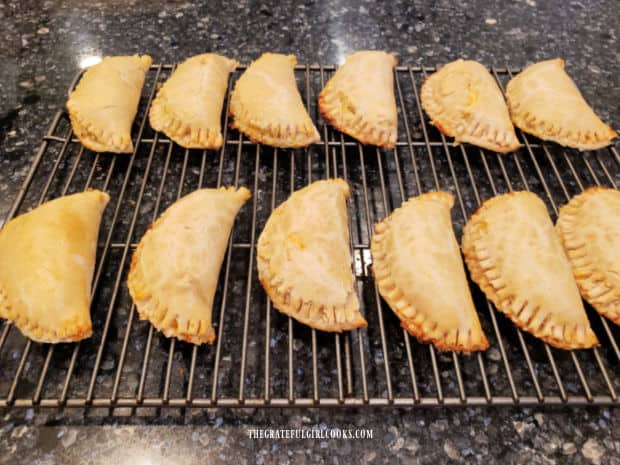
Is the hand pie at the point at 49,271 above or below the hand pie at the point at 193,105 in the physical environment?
below

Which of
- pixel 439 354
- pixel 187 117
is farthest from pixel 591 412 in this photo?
pixel 187 117

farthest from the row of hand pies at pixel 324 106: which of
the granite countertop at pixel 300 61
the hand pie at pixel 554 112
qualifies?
the granite countertop at pixel 300 61

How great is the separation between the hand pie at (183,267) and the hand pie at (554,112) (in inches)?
55.9

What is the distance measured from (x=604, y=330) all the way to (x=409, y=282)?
700 mm

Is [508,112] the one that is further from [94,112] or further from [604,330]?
[94,112]

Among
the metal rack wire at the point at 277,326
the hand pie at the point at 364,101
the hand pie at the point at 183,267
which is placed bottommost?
the metal rack wire at the point at 277,326

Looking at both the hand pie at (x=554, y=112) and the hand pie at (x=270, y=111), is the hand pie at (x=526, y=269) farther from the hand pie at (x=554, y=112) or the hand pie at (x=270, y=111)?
the hand pie at (x=270, y=111)

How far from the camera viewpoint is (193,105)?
191 centimetres

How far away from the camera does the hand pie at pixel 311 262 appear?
1406 mm

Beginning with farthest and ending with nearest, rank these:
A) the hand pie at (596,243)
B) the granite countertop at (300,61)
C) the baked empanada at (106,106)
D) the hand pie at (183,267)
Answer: the baked empanada at (106,106)
the hand pie at (596,243)
the hand pie at (183,267)
the granite countertop at (300,61)

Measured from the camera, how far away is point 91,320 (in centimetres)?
145

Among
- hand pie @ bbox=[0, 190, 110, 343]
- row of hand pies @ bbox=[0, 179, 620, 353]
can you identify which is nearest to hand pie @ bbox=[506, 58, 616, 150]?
row of hand pies @ bbox=[0, 179, 620, 353]

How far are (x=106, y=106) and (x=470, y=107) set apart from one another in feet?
5.20

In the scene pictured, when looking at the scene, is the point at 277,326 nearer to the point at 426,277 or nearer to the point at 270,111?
the point at 426,277
